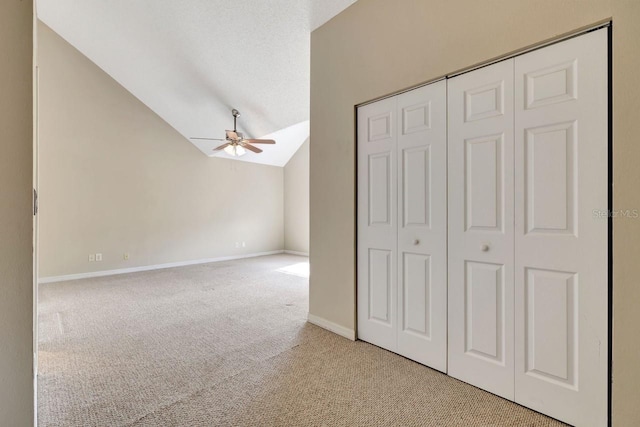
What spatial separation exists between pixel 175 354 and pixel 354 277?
1.63 meters

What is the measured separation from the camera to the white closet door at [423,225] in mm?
2215

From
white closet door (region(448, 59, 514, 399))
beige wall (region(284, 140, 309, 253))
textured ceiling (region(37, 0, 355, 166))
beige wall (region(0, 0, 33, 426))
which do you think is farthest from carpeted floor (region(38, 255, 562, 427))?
beige wall (region(284, 140, 309, 253))

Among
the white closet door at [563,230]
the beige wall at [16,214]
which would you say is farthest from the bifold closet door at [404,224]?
the beige wall at [16,214]

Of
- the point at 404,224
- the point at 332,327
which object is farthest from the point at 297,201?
the point at 404,224

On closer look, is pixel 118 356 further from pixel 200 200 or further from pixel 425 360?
pixel 200 200

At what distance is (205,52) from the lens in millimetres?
4141

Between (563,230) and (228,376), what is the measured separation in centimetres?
230

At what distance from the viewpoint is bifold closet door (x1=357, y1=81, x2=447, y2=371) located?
224cm

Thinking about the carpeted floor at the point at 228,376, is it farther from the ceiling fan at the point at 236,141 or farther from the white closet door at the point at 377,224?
the ceiling fan at the point at 236,141

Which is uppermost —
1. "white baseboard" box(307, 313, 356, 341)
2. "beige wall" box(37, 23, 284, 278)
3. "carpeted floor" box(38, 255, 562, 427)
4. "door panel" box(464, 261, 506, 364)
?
"beige wall" box(37, 23, 284, 278)

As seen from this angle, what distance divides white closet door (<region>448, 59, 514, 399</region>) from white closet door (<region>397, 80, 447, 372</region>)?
70mm

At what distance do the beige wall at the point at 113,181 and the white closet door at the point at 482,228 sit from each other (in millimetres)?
5862

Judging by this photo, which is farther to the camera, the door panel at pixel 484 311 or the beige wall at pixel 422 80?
the door panel at pixel 484 311

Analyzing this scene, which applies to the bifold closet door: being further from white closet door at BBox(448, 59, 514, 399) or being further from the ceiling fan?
the ceiling fan
